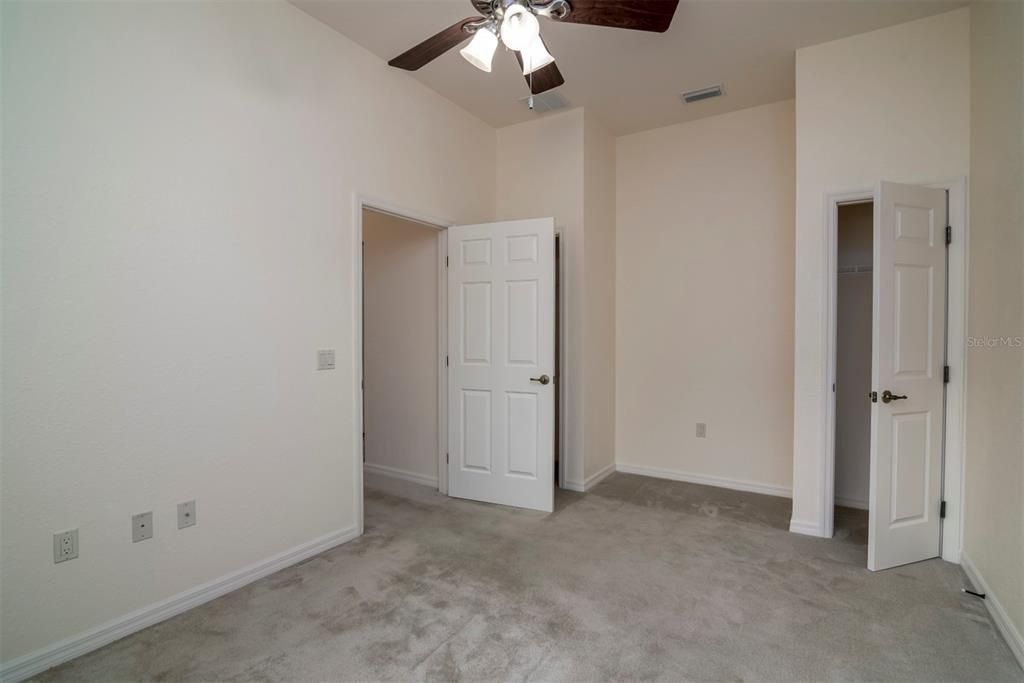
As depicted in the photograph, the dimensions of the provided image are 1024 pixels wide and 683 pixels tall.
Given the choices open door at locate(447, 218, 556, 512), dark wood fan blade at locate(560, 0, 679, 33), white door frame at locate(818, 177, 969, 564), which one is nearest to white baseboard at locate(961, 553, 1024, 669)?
white door frame at locate(818, 177, 969, 564)

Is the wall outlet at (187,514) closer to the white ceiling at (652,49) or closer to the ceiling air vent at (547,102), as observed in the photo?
the white ceiling at (652,49)

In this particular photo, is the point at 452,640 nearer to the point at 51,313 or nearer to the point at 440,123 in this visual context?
the point at 51,313

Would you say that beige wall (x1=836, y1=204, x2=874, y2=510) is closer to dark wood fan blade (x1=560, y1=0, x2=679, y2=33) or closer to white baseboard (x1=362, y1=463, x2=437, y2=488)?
dark wood fan blade (x1=560, y1=0, x2=679, y2=33)

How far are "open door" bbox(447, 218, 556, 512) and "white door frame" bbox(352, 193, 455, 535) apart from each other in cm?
9

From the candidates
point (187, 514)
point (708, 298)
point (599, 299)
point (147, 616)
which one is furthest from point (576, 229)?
point (147, 616)

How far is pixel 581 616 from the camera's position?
2199 mm

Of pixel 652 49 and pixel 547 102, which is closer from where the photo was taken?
pixel 652 49

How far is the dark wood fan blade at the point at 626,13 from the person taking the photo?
187cm

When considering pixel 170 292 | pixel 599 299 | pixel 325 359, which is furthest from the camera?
pixel 599 299

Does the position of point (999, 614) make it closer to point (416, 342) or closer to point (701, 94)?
point (701, 94)

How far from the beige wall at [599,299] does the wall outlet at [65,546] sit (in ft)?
9.96

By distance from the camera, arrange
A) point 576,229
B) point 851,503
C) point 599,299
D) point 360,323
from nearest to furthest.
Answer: point 360,323, point 851,503, point 576,229, point 599,299

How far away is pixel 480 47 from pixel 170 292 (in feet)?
5.49

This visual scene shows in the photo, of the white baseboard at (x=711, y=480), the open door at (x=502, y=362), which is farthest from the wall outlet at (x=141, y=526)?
the white baseboard at (x=711, y=480)
